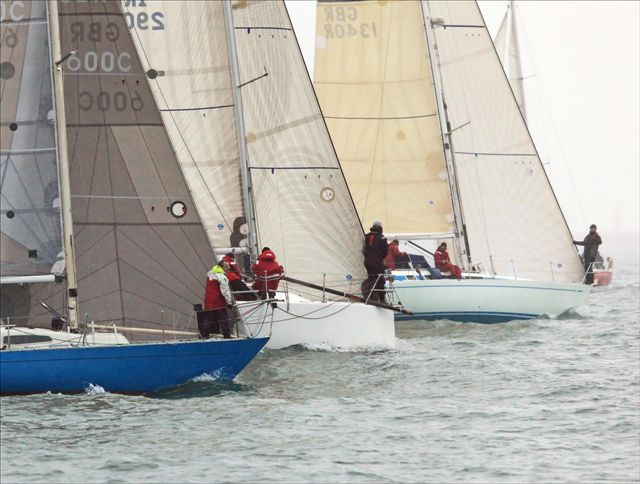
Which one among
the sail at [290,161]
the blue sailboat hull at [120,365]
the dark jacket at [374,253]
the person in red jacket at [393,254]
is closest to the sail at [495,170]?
the person in red jacket at [393,254]

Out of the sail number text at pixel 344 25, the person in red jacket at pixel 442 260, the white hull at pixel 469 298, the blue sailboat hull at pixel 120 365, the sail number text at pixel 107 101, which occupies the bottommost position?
the blue sailboat hull at pixel 120 365

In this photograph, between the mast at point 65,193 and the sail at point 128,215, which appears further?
the sail at point 128,215

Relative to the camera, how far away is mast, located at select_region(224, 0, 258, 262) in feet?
79.3

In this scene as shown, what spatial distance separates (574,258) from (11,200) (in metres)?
15.4

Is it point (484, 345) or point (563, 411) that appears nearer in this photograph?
point (563, 411)

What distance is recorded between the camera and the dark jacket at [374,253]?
23016 mm

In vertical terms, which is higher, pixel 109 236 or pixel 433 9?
pixel 433 9

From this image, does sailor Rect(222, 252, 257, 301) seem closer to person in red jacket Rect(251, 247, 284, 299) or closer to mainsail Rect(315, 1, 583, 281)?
person in red jacket Rect(251, 247, 284, 299)

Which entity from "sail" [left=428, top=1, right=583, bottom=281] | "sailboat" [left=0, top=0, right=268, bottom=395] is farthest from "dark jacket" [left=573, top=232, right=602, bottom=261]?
"sailboat" [left=0, top=0, right=268, bottom=395]

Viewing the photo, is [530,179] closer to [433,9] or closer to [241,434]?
[433,9]

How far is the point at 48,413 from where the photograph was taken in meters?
16.1

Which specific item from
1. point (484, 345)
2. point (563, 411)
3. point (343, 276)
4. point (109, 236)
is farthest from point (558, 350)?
point (109, 236)

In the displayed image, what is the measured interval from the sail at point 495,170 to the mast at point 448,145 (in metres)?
0.29

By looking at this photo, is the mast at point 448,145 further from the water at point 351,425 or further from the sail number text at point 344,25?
the water at point 351,425
